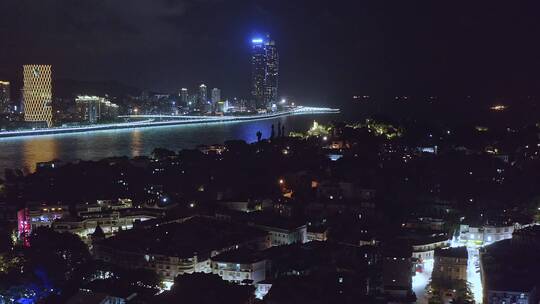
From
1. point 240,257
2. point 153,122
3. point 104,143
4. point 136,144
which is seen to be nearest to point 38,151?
point 104,143

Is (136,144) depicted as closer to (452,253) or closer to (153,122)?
(153,122)

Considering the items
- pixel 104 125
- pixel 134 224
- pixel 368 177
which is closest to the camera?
pixel 134 224

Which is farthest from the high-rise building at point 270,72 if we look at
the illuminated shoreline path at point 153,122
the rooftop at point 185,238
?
the rooftop at point 185,238

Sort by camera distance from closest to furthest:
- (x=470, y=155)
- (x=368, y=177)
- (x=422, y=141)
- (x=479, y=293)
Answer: (x=479, y=293)
(x=368, y=177)
(x=470, y=155)
(x=422, y=141)

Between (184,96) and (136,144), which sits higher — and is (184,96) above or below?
above

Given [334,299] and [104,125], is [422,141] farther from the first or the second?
[104,125]

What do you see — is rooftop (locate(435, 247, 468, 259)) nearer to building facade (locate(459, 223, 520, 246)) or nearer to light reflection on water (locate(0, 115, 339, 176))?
building facade (locate(459, 223, 520, 246))

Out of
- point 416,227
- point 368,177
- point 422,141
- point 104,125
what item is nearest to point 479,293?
point 416,227

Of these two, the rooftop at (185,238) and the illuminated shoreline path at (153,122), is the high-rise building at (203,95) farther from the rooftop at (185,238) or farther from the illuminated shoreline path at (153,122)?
the rooftop at (185,238)
